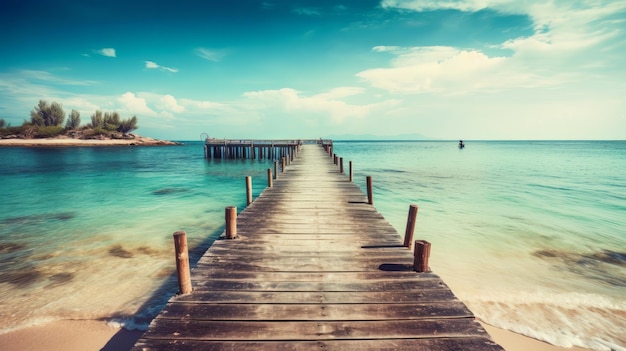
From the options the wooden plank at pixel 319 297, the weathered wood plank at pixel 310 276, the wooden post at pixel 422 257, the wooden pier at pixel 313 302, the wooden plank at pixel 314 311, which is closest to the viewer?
the wooden pier at pixel 313 302

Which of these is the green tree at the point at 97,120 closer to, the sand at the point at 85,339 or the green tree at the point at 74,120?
the green tree at the point at 74,120

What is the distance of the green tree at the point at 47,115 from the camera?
79000 millimetres

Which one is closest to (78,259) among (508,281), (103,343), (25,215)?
(103,343)

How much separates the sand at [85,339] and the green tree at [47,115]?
106070mm

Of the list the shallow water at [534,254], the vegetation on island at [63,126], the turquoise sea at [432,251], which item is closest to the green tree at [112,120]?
the vegetation on island at [63,126]

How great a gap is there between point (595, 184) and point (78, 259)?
32.3 m

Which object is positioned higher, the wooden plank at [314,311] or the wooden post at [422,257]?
the wooden post at [422,257]

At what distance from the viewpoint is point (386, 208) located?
14461 mm

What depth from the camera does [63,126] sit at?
8150 cm

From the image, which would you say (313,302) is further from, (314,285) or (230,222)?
(230,222)

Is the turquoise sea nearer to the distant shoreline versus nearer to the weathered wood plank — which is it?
the weathered wood plank

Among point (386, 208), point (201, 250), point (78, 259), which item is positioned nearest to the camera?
point (78, 259)

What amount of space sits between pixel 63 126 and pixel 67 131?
4.64 meters

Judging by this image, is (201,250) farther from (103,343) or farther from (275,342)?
(275,342)
